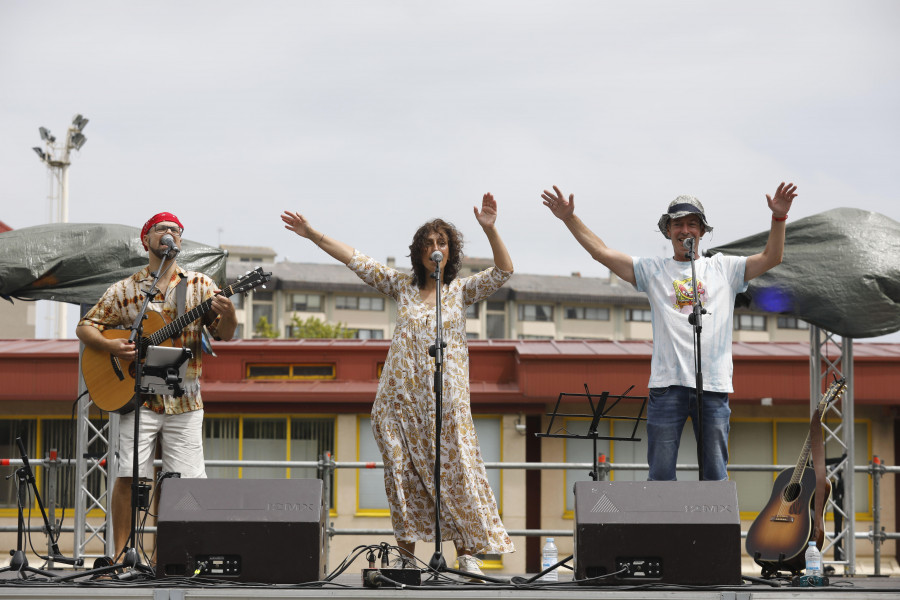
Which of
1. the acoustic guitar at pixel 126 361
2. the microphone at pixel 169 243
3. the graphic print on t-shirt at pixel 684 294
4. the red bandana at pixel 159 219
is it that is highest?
the red bandana at pixel 159 219

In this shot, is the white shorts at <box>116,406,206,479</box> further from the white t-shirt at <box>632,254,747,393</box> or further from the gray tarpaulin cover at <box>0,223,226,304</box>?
the white t-shirt at <box>632,254,747,393</box>

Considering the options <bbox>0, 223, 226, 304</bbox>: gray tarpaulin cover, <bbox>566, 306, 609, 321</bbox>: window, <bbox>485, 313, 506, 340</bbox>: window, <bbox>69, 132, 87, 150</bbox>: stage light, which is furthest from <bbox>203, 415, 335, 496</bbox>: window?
<bbox>566, 306, 609, 321</bbox>: window

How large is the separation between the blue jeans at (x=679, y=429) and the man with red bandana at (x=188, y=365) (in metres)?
2.18

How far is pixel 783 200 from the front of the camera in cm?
473

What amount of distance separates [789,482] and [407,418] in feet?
7.34

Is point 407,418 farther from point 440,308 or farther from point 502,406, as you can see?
point 502,406

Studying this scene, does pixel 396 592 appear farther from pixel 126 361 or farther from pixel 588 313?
pixel 588 313

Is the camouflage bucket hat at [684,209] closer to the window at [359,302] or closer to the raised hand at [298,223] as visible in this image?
the raised hand at [298,223]

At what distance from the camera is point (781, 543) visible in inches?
201

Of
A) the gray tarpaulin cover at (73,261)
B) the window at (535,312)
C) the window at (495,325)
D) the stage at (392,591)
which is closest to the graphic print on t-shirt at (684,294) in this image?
the stage at (392,591)

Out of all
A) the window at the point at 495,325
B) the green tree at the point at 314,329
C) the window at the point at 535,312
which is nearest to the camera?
the green tree at the point at 314,329

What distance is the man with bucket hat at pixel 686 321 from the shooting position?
4680 millimetres

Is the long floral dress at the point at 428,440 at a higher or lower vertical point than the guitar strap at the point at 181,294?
lower

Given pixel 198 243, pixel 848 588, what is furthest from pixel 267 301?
pixel 848 588
